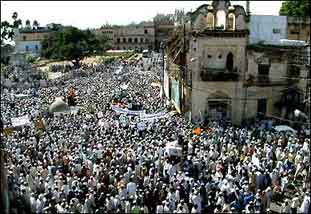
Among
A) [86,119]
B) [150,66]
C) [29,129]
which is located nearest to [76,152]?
[29,129]

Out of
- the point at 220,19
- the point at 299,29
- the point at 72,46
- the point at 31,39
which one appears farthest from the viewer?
the point at 31,39

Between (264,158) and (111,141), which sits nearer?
(264,158)

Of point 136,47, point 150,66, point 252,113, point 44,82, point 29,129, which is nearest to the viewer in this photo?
point 29,129

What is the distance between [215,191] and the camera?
524 inches

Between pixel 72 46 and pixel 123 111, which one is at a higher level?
pixel 72 46

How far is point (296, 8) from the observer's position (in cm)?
3653

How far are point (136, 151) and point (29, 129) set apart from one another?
5.49m

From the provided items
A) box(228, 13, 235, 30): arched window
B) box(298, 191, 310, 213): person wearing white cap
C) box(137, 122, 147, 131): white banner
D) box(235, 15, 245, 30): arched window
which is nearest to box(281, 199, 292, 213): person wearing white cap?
box(298, 191, 310, 213): person wearing white cap

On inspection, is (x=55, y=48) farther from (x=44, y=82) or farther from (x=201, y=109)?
(x=201, y=109)

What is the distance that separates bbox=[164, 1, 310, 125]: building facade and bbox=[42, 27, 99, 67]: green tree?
35.0 m

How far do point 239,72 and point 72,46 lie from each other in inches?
1445

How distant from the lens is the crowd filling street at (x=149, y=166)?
1241 cm

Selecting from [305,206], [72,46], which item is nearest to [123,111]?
[305,206]

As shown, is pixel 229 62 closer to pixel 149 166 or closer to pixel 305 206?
pixel 149 166
